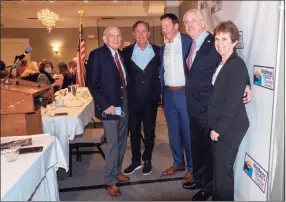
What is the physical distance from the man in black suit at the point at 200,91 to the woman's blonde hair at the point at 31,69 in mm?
857

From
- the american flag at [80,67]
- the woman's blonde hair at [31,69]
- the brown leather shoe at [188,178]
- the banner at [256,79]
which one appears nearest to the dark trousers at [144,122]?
the brown leather shoe at [188,178]

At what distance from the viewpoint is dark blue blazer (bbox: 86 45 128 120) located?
166 centimetres

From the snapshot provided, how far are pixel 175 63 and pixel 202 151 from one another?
62cm

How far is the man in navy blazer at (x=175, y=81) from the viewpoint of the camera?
1.84 metres

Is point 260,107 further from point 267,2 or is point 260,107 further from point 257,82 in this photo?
point 267,2

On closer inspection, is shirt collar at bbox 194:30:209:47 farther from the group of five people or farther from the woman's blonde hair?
the woman's blonde hair

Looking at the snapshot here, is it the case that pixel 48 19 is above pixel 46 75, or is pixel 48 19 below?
above

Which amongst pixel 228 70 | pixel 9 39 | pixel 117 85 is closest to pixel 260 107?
pixel 228 70

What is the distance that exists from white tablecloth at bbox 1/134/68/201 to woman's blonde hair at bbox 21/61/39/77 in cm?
29

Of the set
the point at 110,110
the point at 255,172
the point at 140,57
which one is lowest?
the point at 255,172

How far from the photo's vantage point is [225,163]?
1454 millimetres

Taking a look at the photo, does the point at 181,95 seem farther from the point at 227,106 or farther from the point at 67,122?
the point at 67,122

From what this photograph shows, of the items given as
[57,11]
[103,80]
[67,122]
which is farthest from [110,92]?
[57,11]

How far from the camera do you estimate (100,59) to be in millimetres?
1660
